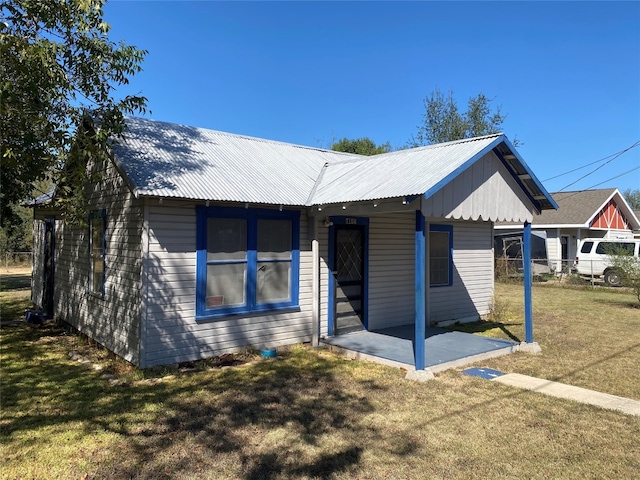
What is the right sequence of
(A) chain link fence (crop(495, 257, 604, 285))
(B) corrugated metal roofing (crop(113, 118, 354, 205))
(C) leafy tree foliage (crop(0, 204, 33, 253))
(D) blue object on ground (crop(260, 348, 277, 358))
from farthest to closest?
(C) leafy tree foliage (crop(0, 204, 33, 253)), (A) chain link fence (crop(495, 257, 604, 285)), (D) blue object on ground (crop(260, 348, 277, 358)), (B) corrugated metal roofing (crop(113, 118, 354, 205))

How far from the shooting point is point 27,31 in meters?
7.02

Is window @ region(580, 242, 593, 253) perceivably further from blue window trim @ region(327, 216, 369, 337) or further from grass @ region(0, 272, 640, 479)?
blue window trim @ region(327, 216, 369, 337)

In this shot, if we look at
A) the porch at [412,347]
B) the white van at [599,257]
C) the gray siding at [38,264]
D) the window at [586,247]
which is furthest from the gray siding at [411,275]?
the window at [586,247]

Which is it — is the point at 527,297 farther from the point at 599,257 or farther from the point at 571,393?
the point at 599,257

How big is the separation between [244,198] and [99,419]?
378cm

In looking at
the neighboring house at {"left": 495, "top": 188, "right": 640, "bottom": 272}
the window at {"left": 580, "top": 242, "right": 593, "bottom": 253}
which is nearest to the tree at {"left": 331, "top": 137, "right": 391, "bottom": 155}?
the neighboring house at {"left": 495, "top": 188, "right": 640, "bottom": 272}

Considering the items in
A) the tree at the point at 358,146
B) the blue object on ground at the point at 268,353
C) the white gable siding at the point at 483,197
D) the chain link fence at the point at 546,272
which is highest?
the tree at the point at 358,146

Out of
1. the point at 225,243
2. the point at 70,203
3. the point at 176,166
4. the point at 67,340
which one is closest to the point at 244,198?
the point at 225,243

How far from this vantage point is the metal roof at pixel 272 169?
6.90 meters

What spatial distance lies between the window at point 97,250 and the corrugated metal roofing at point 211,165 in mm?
1616

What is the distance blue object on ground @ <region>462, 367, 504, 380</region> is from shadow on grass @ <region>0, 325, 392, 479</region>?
192cm

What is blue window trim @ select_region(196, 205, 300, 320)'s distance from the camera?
287 inches

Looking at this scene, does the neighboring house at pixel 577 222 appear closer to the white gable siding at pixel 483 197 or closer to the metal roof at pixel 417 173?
the white gable siding at pixel 483 197

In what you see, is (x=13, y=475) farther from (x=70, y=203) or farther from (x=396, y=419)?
(x=70, y=203)
